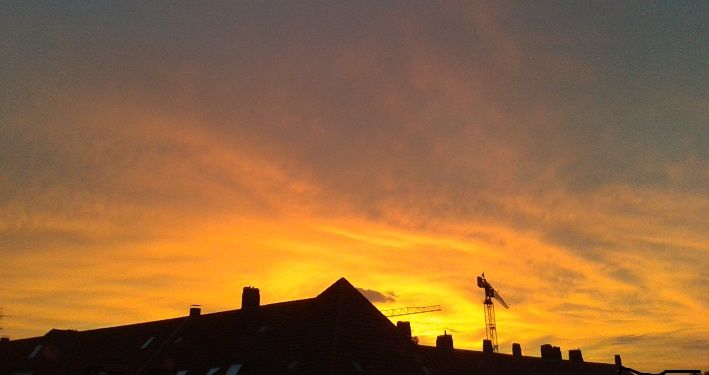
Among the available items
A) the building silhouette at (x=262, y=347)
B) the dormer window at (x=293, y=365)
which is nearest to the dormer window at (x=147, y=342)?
the building silhouette at (x=262, y=347)

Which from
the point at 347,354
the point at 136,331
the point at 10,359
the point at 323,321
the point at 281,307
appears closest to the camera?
the point at 347,354

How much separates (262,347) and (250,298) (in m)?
10.0

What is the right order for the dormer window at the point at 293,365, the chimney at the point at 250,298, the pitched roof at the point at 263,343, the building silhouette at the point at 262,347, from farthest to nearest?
the chimney at the point at 250,298 < the building silhouette at the point at 262,347 < the pitched roof at the point at 263,343 < the dormer window at the point at 293,365

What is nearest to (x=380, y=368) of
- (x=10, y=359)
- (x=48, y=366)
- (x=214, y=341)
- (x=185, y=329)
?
(x=214, y=341)

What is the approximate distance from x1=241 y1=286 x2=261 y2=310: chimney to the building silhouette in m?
0.09

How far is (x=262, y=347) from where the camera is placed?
49.9m

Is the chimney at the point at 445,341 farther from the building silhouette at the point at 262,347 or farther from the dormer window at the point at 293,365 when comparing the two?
the dormer window at the point at 293,365

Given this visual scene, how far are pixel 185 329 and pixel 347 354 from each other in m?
23.7

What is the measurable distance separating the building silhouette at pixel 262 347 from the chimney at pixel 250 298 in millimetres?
94

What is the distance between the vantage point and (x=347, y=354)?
44312 millimetres

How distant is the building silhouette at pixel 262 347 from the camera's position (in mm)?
46031

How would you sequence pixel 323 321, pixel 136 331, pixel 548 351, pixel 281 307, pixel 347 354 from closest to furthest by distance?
pixel 347 354
pixel 323 321
pixel 281 307
pixel 136 331
pixel 548 351

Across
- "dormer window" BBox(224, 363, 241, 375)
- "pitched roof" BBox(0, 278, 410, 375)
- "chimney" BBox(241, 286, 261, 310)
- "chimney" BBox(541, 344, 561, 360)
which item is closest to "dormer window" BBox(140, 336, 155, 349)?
"pitched roof" BBox(0, 278, 410, 375)

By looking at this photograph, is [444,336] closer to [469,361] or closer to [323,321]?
[469,361]
